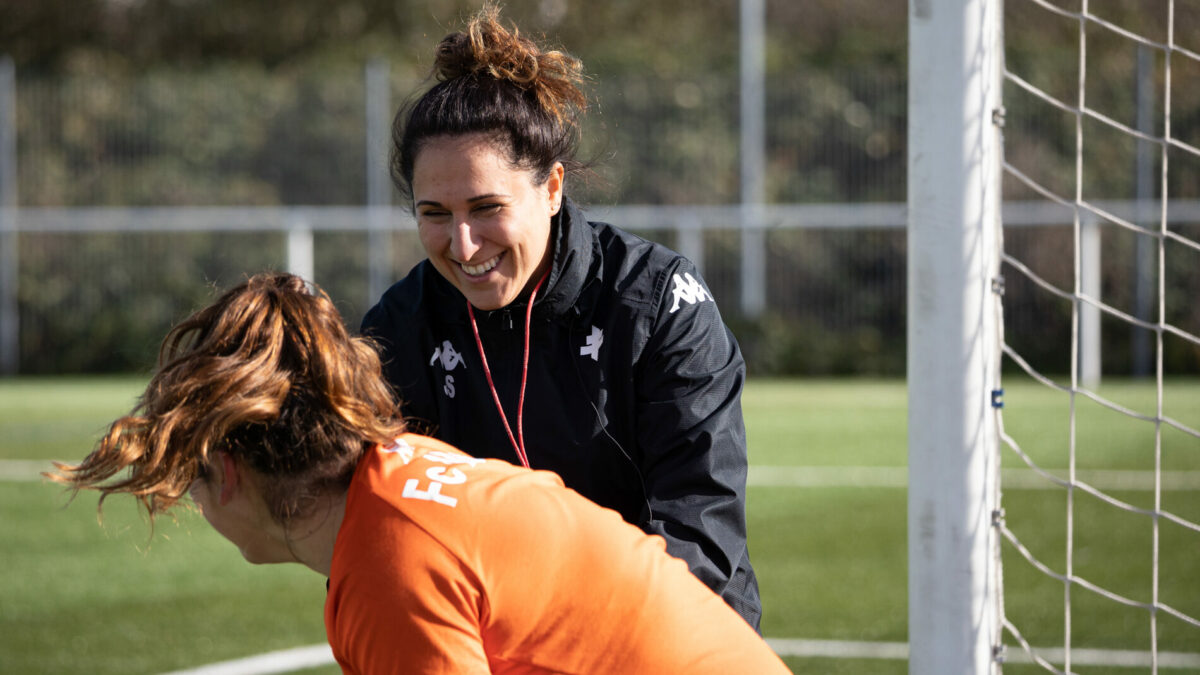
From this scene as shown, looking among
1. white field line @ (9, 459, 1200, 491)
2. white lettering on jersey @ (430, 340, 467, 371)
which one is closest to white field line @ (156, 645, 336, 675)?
white lettering on jersey @ (430, 340, 467, 371)

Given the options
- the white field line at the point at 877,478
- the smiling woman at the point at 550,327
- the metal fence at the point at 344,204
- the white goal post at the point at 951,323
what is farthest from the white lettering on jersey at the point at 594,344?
the metal fence at the point at 344,204

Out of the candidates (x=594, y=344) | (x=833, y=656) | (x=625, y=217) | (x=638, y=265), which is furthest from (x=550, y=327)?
(x=625, y=217)

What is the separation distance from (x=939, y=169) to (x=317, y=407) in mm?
1526

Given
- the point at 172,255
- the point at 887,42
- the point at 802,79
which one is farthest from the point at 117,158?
the point at 887,42

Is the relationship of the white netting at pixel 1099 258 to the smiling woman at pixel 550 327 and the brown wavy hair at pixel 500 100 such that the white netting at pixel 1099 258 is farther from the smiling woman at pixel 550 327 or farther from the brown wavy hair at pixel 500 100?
the brown wavy hair at pixel 500 100

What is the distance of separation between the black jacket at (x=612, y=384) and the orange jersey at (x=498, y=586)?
63cm

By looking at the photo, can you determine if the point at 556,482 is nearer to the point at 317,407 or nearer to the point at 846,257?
the point at 317,407

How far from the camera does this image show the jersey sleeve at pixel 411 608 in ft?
6.20

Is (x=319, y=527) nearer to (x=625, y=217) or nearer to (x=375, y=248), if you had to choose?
(x=625, y=217)

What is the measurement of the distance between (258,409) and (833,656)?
11.4 ft

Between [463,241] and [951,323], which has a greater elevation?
[463,241]

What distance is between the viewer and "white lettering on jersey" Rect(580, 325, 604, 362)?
9.77 feet

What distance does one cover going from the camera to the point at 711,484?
2.81 metres

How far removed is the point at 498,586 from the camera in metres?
Answer: 1.95
